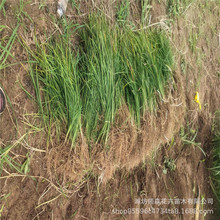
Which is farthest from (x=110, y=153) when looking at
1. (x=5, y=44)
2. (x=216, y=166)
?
(x=216, y=166)

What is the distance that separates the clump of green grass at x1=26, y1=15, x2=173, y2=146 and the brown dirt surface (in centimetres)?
9

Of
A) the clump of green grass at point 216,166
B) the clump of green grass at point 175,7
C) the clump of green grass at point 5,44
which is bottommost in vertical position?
the clump of green grass at point 216,166

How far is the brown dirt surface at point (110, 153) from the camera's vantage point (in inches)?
54.6

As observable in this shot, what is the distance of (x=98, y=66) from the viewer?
1381mm

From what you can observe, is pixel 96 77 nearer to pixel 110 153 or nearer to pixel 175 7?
pixel 110 153

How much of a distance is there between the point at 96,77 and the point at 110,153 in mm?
506

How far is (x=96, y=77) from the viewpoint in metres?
1.38

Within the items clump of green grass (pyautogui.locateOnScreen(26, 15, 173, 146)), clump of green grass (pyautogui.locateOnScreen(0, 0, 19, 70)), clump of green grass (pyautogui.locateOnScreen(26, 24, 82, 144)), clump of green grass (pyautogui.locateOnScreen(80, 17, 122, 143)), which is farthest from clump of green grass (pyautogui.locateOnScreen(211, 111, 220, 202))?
clump of green grass (pyautogui.locateOnScreen(0, 0, 19, 70))

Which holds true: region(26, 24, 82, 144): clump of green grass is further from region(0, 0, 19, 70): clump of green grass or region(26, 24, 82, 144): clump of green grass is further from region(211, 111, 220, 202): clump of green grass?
region(211, 111, 220, 202): clump of green grass

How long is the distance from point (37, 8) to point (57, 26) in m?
0.17

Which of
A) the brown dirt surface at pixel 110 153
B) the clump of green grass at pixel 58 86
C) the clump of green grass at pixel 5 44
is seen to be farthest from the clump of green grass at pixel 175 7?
the clump of green grass at pixel 5 44

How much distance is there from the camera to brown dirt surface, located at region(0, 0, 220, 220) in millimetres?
1386

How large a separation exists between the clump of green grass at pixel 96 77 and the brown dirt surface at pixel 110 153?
86mm

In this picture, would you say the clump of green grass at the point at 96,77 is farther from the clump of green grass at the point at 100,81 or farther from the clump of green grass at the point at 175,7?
the clump of green grass at the point at 175,7
